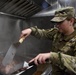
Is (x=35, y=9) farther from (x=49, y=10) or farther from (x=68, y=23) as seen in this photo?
(x=68, y=23)

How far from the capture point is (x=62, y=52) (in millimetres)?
1703

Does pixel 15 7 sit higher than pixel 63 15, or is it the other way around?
pixel 15 7

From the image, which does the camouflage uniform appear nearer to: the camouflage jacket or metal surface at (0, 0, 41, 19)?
the camouflage jacket

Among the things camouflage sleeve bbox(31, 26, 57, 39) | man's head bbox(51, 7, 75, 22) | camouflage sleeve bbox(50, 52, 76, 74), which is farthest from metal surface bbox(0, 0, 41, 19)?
camouflage sleeve bbox(50, 52, 76, 74)

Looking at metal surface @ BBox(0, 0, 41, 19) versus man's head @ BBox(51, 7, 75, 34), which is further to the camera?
metal surface @ BBox(0, 0, 41, 19)

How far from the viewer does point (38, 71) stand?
7.59ft

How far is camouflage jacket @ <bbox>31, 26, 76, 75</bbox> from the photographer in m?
1.34

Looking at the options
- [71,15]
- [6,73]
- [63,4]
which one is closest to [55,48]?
[71,15]

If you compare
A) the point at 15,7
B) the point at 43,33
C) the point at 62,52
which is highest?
the point at 15,7

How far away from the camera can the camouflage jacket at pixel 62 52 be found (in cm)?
134

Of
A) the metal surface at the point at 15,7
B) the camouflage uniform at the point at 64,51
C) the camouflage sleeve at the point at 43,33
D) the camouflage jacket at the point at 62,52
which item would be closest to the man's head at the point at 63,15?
the camouflage uniform at the point at 64,51

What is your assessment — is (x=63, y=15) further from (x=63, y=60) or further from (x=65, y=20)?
(x=63, y=60)

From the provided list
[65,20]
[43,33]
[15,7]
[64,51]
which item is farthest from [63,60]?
[15,7]

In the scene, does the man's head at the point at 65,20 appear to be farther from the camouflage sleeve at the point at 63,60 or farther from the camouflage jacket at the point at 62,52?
the camouflage sleeve at the point at 63,60
